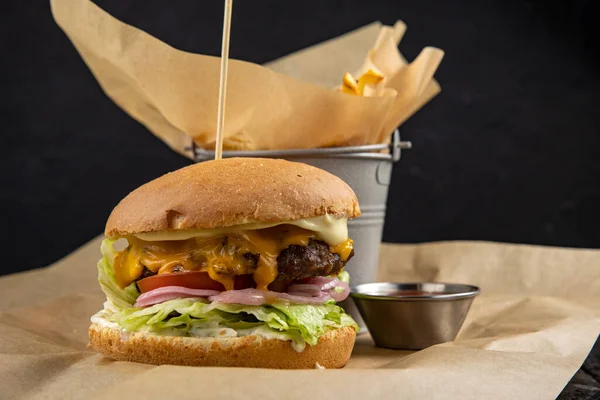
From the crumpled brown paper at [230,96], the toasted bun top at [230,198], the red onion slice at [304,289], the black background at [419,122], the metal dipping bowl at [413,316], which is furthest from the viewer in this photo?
the black background at [419,122]

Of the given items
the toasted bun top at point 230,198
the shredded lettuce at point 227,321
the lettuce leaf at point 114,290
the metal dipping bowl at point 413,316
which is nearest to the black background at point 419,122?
the metal dipping bowl at point 413,316

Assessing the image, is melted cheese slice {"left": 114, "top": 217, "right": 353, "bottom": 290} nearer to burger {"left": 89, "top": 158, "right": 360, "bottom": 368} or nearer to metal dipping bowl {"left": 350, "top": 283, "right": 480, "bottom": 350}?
burger {"left": 89, "top": 158, "right": 360, "bottom": 368}

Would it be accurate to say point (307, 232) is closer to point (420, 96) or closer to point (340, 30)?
point (420, 96)

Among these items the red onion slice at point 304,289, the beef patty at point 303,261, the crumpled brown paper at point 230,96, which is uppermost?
the crumpled brown paper at point 230,96

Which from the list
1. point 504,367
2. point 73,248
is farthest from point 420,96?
point 73,248

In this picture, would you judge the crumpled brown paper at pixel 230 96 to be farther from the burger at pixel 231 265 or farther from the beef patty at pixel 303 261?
the beef patty at pixel 303 261

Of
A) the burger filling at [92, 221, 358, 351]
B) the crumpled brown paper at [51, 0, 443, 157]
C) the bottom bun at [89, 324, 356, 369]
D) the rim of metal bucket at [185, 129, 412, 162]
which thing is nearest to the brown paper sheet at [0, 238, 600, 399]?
the bottom bun at [89, 324, 356, 369]

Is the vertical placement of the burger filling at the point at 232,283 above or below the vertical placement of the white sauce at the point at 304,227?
below

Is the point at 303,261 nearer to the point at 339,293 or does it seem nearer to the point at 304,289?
the point at 304,289

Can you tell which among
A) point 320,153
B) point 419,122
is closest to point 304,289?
point 320,153
